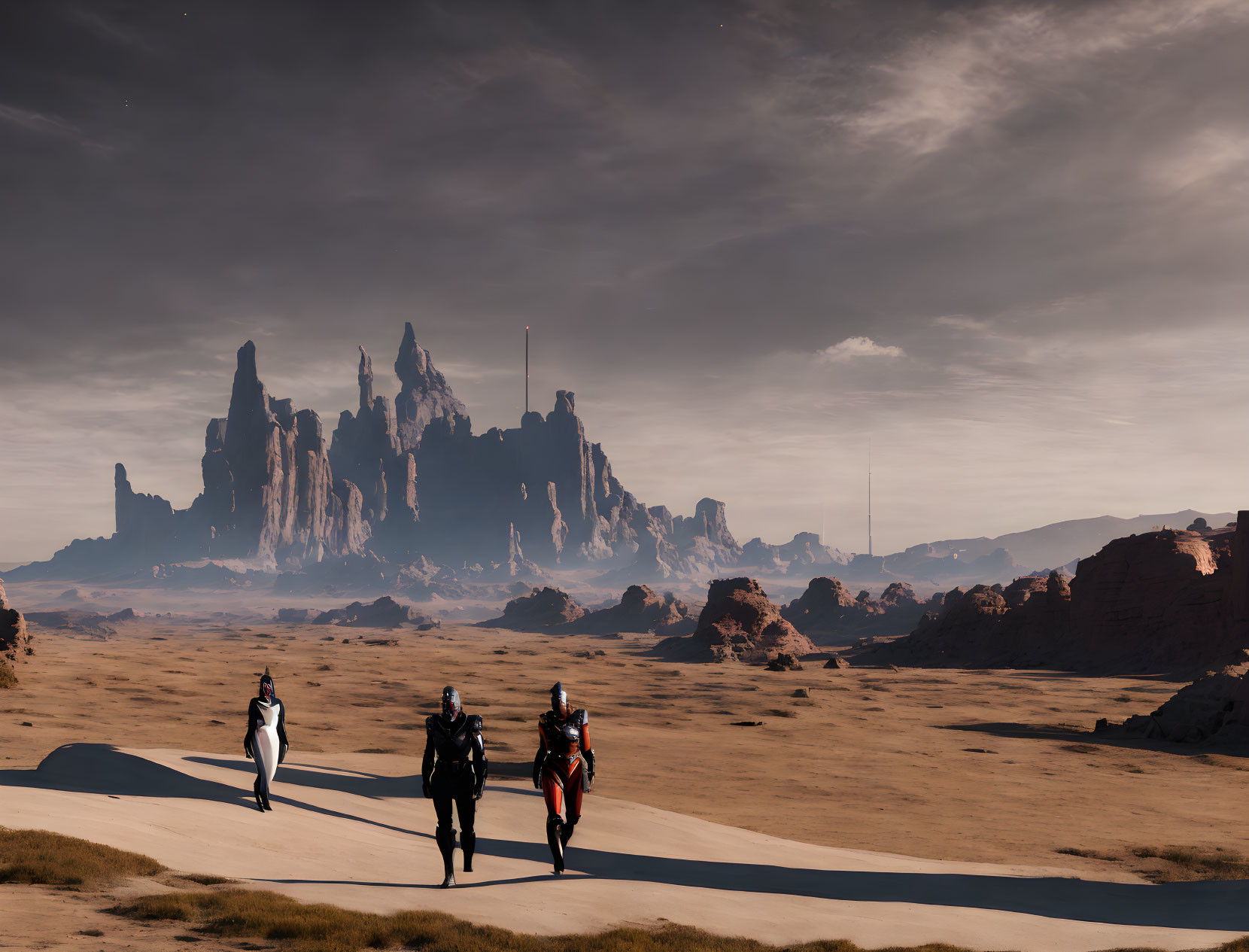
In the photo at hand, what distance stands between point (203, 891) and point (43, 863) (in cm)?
174

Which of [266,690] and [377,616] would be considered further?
[377,616]

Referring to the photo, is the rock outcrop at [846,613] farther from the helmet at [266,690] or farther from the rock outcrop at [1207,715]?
the helmet at [266,690]

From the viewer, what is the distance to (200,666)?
60.5 meters

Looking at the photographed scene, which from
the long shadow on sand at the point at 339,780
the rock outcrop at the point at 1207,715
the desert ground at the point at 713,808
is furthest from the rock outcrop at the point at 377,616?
the long shadow on sand at the point at 339,780

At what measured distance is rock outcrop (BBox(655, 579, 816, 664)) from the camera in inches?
2926

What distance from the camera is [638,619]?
127 m

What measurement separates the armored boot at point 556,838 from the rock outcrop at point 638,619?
107 m

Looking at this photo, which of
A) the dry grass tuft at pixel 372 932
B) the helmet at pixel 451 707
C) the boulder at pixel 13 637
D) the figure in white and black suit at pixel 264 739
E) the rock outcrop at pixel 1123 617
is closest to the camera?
the dry grass tuft at pixel 372 932

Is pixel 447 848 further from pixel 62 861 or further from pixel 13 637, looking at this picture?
pixel 13 637

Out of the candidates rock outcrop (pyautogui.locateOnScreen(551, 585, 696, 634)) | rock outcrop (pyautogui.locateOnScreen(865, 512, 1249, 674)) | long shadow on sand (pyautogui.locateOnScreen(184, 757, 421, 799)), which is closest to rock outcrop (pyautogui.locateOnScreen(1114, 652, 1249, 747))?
rock outcrop (pyautogui.locateOnScreen(865, 512, 1249, 674))

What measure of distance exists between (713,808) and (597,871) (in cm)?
831

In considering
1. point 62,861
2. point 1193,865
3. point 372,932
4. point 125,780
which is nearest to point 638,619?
point 1193,865

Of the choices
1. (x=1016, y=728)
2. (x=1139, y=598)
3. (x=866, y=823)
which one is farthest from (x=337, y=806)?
(x=1139, y=598)

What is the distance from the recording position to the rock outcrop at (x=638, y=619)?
12144 centimetres
